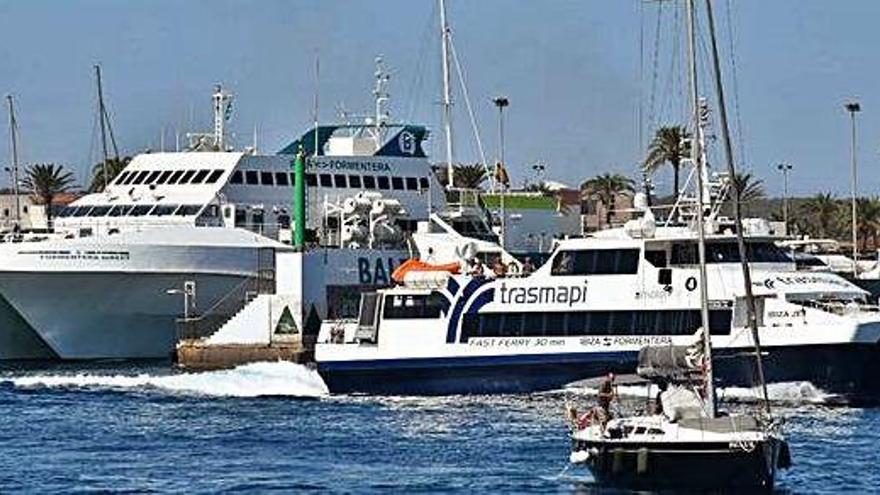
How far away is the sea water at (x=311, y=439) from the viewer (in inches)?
1490

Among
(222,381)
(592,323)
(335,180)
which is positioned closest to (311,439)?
(592,323)

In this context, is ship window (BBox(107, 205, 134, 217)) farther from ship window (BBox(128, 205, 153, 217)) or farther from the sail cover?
the sail cover

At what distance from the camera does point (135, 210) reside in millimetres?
77375

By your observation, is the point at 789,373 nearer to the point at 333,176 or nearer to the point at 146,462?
the point at 146,462

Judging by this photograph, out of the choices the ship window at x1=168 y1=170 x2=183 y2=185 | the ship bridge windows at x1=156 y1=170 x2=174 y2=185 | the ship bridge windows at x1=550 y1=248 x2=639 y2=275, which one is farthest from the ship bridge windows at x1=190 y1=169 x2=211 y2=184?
the ship bridge windows at x1=550 y1=248 x2=639 y2=275

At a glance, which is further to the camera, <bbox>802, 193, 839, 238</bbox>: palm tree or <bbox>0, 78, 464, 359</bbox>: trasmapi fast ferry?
<bbox>802, 193, 839, 238</bbox>: palm tree

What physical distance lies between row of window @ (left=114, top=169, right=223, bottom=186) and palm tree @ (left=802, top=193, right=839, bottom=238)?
2599 inches

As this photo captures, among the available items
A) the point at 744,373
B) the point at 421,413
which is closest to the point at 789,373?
the point at 744,373

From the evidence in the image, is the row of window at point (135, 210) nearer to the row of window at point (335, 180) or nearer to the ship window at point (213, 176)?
the ship window at point (213, 176)

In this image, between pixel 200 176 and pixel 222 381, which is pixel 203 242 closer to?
pixel 200 176

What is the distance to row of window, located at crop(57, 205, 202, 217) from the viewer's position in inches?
3019

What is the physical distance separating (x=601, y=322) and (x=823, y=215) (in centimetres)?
8717

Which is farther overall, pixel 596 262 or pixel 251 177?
pixel 251 177

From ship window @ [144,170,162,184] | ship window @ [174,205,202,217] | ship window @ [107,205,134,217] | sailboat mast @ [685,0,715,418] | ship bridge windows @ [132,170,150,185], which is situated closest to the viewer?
sailboat mast @ [685,0,715,418]
